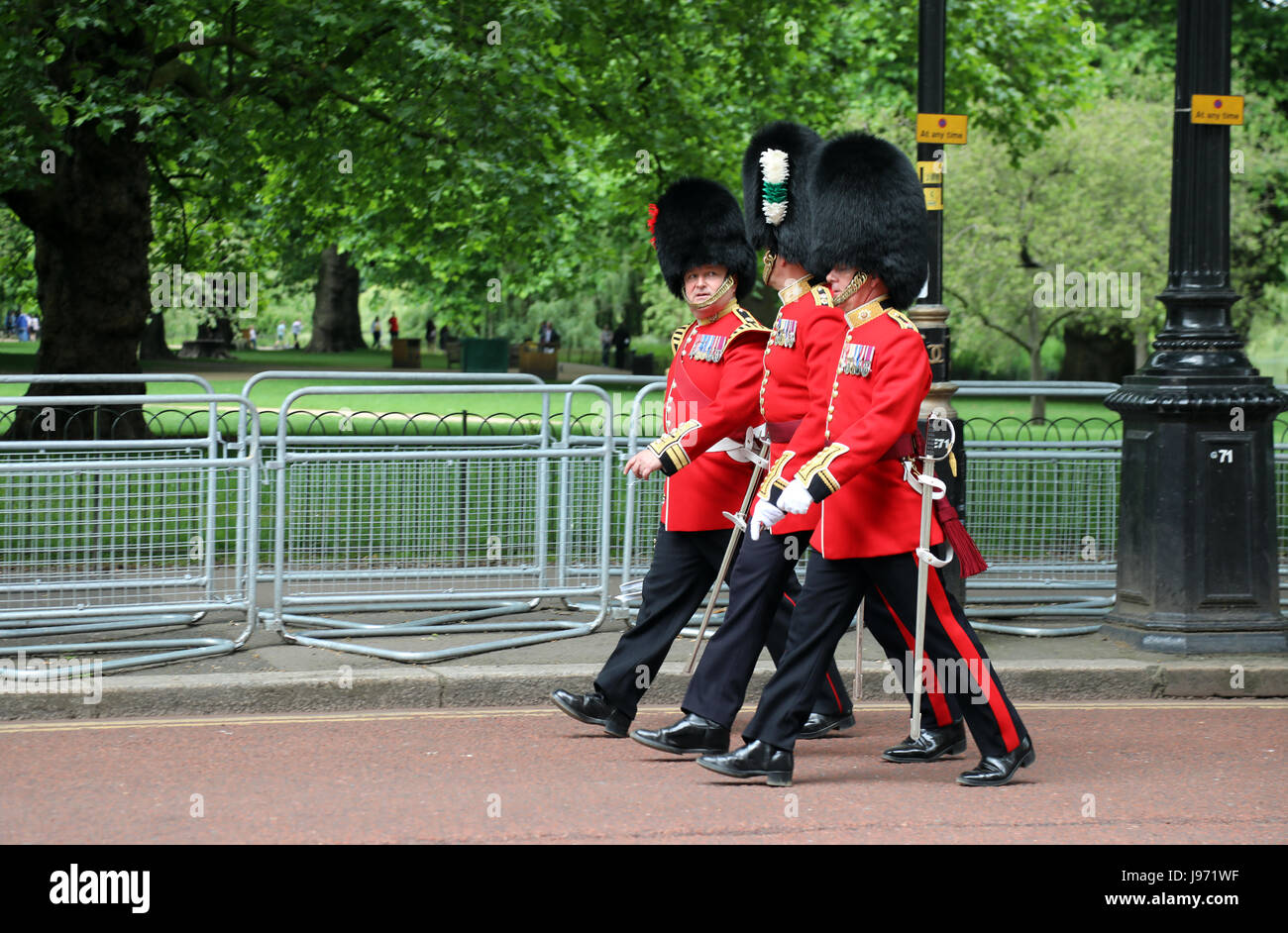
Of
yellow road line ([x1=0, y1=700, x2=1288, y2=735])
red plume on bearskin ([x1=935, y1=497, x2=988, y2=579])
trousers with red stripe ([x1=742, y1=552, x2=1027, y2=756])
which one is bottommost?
yellow road line ([x1=0, y1=700, x2=1288, y2=735])

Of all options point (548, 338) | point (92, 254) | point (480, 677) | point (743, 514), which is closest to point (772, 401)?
point (743, 514)

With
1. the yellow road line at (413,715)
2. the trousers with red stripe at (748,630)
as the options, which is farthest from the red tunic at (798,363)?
the yellow road line at (413,715)

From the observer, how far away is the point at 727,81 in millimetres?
17312

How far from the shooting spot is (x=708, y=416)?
236 inches

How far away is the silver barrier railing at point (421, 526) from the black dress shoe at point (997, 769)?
2709 millimetres

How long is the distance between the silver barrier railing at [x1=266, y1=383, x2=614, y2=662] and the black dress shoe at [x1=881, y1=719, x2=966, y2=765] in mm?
2310

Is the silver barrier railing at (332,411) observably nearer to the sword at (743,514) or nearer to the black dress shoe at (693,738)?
the sword at (743,514)

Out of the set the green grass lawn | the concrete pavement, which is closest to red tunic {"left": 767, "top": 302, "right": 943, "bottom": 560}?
the concrete pavement

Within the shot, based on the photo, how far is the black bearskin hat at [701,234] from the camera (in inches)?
244

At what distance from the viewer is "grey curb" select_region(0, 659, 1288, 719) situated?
6.68 m

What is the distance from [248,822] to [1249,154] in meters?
28.2

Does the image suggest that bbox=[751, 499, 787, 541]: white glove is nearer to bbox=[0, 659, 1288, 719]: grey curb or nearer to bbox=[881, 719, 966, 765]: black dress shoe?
bbox=[881, 719, 966, 765]: black dress shoe

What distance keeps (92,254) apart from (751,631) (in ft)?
34.0

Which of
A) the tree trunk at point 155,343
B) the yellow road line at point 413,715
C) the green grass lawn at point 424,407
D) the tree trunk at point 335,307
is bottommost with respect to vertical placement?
the yellow road line at point 413,715
